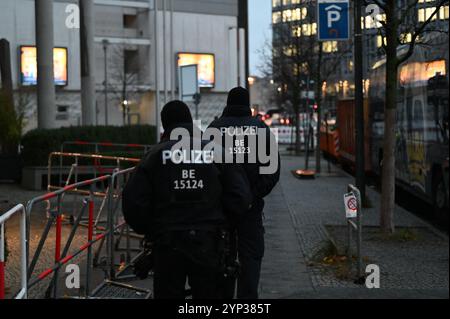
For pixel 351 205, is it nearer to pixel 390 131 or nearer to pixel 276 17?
pixel 390 131

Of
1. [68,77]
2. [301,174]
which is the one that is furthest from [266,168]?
[68,77]

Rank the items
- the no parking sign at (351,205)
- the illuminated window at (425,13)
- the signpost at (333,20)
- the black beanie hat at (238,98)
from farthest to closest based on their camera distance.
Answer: the signpost at (333,20) < the illuminated window at (425,13) < the no parking sign at (351,205) < the black beanie hat at (238,98)

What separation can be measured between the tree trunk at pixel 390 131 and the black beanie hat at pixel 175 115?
6.83 m

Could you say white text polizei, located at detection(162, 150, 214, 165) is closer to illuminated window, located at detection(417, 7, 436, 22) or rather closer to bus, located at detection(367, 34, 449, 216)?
bus, located at detection(367, 34, 449, 216)

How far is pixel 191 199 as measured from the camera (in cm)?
500

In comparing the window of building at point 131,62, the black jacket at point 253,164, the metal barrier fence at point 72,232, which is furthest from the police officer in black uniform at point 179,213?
the window of building at point 131,62

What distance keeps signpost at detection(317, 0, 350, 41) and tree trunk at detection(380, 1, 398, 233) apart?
220 cm

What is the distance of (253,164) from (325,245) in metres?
4.11

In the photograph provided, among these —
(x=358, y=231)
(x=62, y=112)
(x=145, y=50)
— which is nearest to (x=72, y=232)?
(x=358, y=231)

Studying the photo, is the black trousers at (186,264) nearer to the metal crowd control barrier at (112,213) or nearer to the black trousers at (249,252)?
the black trousers at (249,252)

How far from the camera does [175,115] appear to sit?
534 centimetres

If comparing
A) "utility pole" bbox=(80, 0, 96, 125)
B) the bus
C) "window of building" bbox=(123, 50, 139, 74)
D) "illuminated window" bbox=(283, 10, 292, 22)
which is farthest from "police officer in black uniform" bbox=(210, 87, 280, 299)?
"window of building" bbox=(123, 50, 139, 74)

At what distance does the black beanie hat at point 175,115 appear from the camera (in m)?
5.34
